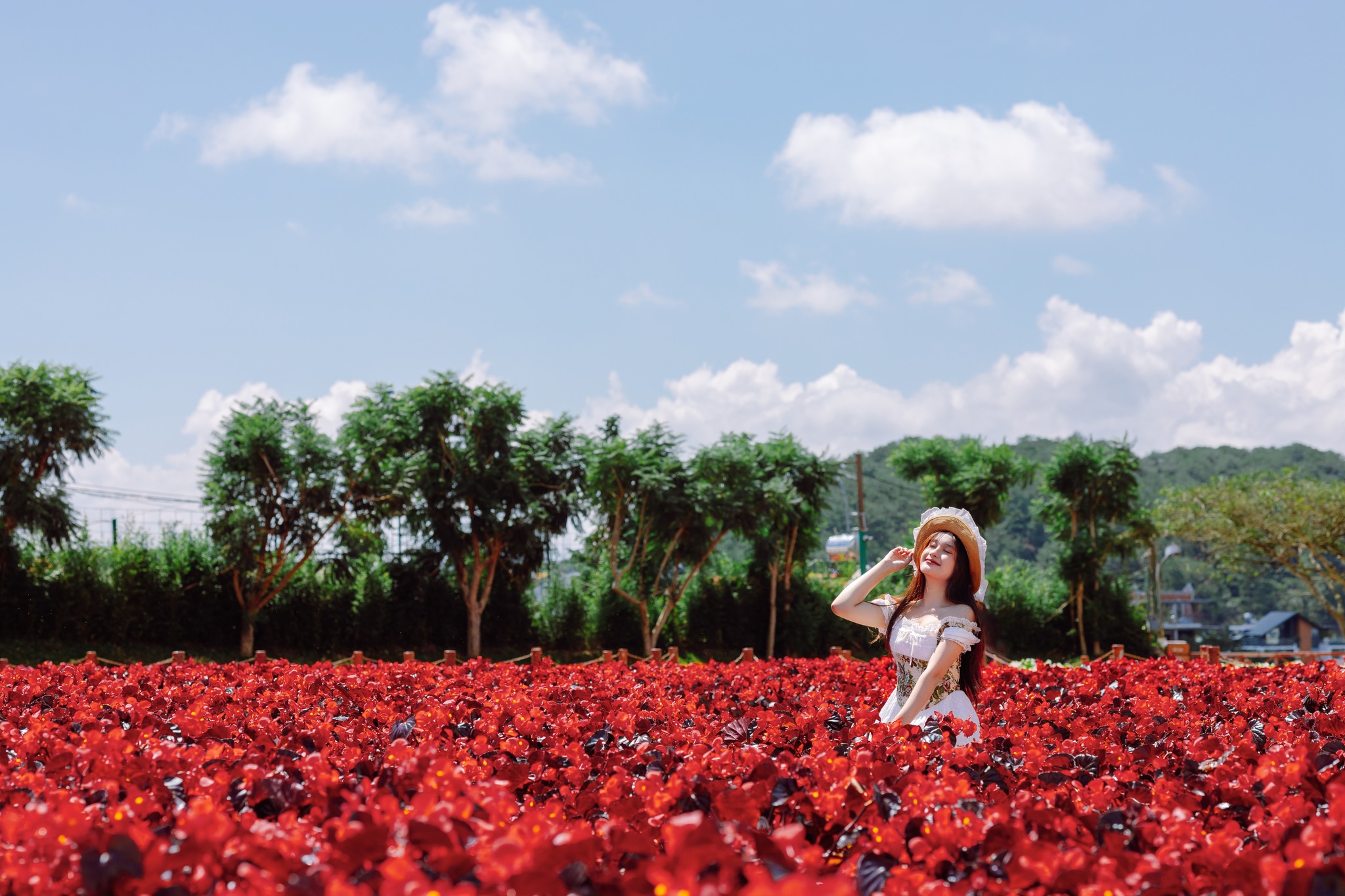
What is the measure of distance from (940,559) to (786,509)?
18.0m

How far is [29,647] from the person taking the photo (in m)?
18.4

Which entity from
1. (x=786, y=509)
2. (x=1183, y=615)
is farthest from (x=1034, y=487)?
(x=786, y=509)

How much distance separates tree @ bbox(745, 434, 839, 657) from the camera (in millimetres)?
22391

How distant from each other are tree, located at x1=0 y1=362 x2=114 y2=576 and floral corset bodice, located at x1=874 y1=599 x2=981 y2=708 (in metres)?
18.3

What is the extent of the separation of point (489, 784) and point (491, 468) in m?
18.8

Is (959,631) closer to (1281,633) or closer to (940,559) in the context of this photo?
(940,559)

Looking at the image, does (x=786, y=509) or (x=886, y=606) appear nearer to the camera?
(x=886, y=606)

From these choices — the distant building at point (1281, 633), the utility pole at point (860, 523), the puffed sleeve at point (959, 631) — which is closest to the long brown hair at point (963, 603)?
the puffed sleeve at point (959, 631)

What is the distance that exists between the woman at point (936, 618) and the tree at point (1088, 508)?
72.3 feet

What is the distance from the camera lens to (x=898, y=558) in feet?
16.2

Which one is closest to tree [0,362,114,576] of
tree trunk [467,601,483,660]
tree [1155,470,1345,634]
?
tree trunk [467,601,483,660]

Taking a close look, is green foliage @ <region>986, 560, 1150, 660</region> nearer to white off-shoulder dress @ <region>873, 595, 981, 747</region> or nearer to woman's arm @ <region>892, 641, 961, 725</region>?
white off-shoulder dress @ <region>873, 595, 981, 747</region>

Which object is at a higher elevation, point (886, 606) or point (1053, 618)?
point (886, 606)

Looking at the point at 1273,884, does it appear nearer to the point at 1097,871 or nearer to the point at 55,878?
the point at 1097,871
